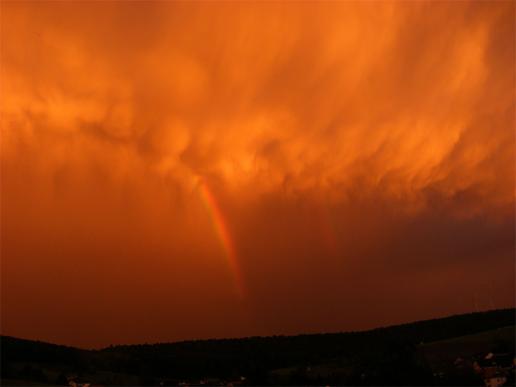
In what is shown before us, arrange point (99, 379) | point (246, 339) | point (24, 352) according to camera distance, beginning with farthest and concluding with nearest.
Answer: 1. point (246, 339)
2. point (24, 352)
3. point (99, 379)

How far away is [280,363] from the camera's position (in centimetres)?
13950

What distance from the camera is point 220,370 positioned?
125312 millimetres

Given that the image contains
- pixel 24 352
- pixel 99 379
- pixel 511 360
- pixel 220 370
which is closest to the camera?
pixel 511 360

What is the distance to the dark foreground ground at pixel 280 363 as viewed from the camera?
298ft

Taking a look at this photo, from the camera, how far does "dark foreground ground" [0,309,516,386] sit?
298 ft

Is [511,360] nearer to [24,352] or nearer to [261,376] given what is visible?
[261,376]

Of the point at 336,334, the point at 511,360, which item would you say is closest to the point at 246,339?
the point at 336,334

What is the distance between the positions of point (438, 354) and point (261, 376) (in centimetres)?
3312

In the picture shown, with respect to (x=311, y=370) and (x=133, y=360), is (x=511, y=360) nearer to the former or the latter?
(x=311, y=370)

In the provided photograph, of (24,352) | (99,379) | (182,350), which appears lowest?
(99,379)

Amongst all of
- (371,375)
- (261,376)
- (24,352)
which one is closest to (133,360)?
(24,352)

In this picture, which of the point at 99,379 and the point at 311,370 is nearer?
the point at 99,379

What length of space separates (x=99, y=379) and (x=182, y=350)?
5862cm

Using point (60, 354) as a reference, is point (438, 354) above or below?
below
